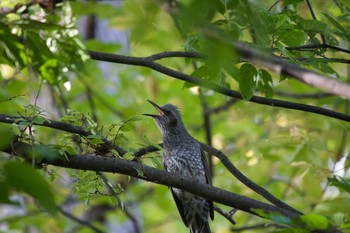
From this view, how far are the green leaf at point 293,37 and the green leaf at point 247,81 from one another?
253 mm

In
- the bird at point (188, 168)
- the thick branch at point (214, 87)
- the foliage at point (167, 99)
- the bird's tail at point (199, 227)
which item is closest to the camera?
the foliage at point (167, 99)

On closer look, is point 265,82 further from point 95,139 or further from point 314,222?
point 314,222

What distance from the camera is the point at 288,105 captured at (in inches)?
151

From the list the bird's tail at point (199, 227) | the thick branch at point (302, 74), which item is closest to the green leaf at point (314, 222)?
the thick branch at point (302, 74)

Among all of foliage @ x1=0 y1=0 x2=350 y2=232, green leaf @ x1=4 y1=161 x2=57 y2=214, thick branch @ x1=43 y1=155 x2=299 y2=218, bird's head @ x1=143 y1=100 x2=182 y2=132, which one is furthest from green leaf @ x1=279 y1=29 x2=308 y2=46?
bird's head @ x1=143 y1=100 x2=182 y2=132

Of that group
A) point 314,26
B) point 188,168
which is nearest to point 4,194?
point 314,26

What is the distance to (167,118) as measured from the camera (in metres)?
6.63

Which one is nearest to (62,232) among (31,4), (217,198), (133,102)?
(133,102)

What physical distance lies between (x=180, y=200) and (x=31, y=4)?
2483mm

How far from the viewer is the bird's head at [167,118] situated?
6.54 meters

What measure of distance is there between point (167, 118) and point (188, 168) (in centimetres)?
78

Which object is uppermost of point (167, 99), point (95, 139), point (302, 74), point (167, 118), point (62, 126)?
point (167, 99)

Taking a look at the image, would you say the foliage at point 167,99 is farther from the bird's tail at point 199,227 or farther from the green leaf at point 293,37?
the bird's tail at point 199,227

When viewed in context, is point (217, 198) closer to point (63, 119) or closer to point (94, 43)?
point (63, 119)
